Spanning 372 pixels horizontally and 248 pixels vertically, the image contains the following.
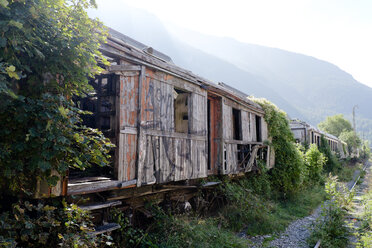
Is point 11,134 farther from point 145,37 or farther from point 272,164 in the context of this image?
point 145,37

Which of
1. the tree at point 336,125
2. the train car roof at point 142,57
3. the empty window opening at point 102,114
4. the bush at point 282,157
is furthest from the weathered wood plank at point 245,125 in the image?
the tree at point 336,125

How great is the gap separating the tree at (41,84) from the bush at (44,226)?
30cm

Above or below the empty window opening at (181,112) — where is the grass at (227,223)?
below

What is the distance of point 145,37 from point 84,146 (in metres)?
183

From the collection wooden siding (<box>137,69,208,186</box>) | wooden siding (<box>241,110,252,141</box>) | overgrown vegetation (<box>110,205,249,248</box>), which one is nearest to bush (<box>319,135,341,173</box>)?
wooden siding (<box>241,110,252,141</box>)

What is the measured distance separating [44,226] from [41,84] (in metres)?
1.76

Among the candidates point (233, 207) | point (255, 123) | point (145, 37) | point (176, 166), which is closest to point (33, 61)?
point (176, 166)

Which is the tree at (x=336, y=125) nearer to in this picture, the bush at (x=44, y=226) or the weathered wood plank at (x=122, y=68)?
the weathered wood plank at (x=122, y=68)

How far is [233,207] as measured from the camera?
8414mm

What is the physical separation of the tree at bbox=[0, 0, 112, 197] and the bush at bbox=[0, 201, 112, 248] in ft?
1.00

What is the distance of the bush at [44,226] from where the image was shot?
9.71 feet

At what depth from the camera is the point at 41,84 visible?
3.32 m

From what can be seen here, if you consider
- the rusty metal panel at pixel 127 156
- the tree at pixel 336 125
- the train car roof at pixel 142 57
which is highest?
the tree at pixel 336 125

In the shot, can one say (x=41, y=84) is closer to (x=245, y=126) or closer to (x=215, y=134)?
(x=215, y=134)
